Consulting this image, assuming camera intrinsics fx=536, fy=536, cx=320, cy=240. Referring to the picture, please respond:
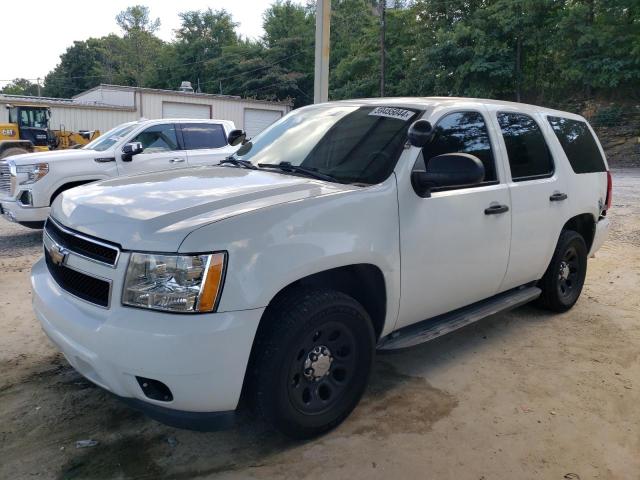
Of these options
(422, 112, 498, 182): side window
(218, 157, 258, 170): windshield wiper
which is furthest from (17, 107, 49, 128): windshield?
(422, 112, 498, 182): side window

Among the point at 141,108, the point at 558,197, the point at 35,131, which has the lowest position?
the point at 558,197

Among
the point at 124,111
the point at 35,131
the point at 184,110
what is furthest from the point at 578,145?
the point at 124,111

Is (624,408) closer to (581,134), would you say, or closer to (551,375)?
(551,375)

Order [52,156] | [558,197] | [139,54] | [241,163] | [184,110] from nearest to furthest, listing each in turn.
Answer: [241,163], [558,197], [52,156], [184,110], [139,54]

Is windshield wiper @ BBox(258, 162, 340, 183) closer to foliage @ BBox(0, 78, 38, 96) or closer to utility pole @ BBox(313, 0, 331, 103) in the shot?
utility pole @ BBox(313, 0, 331, 103)

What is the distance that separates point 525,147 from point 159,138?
6502mm

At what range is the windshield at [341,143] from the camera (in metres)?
3.23

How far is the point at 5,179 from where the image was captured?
26.6 ft

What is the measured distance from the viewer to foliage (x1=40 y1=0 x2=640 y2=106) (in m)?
26.1

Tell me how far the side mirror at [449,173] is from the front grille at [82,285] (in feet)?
5.92

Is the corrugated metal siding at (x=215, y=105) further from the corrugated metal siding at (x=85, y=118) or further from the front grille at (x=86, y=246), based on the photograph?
the front grille at (x=86, y=246)

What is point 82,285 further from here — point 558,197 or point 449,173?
point 558,197

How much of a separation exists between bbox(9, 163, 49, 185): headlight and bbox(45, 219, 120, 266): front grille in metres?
5.30

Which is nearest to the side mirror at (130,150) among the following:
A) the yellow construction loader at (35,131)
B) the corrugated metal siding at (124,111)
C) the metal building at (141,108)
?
the yellow construction loader at (35,131)
